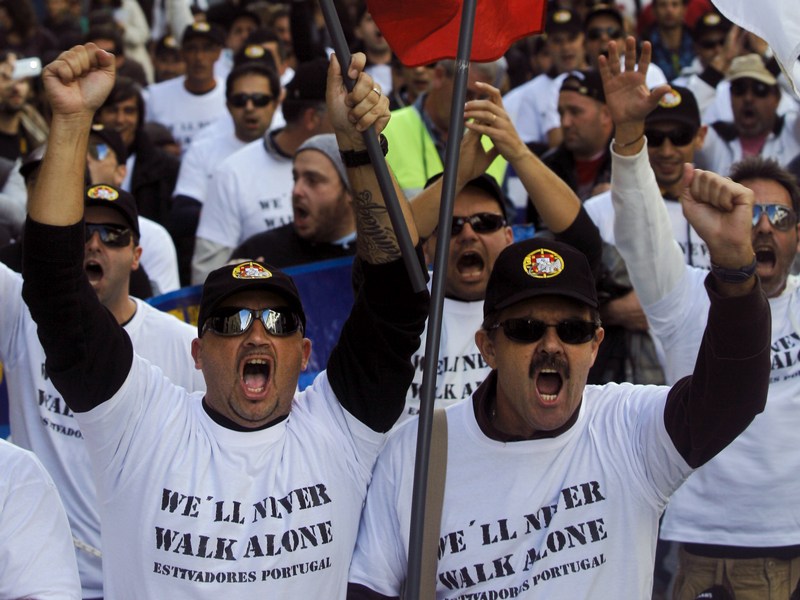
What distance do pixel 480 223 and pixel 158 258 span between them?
235 centimetres

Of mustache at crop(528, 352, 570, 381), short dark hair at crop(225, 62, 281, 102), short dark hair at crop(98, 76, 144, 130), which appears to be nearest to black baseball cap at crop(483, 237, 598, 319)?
mustache at crop(528, 352, 570, 381)

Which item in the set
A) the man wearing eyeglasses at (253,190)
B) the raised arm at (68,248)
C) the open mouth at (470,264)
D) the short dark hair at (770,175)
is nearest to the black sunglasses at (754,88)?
the man wearing eyeglasses at (253,190)

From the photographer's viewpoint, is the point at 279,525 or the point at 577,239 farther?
the point at 577,239

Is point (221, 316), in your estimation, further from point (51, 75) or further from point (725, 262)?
point (725, 262)

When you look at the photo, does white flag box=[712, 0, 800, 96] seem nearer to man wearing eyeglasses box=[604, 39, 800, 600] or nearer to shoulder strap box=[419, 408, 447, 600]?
man wearing eyeglasses box=[604, 39, 800, 600]

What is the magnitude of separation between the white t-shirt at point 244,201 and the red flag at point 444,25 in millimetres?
3346

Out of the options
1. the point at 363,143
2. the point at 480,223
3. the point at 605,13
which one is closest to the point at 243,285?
the point at 363,143

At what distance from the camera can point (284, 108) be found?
8078mm

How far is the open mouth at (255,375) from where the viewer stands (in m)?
3.93

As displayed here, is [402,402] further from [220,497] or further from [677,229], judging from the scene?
[677,229]

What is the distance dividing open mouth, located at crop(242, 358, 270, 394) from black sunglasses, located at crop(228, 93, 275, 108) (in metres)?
5.27

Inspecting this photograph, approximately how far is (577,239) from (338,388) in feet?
5.23

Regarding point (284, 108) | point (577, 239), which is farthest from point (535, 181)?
point (284, 108)

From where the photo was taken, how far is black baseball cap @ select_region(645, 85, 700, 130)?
6867 millimetres
